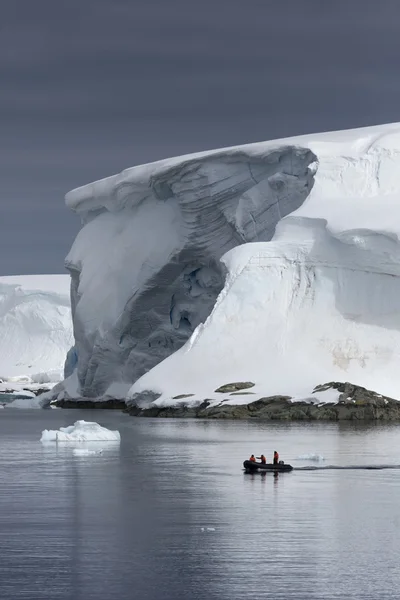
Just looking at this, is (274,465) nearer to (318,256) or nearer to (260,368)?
(260,368)

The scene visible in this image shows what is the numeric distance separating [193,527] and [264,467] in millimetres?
8112

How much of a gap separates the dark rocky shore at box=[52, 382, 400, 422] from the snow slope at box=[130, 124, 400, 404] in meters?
0.70

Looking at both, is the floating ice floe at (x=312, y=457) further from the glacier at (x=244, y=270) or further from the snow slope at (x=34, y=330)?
the snow slope at (x=34, y=330)

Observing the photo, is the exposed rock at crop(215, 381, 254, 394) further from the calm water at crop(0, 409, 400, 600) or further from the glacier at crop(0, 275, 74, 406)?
the glacier at crop(0, 275, 74, 406)

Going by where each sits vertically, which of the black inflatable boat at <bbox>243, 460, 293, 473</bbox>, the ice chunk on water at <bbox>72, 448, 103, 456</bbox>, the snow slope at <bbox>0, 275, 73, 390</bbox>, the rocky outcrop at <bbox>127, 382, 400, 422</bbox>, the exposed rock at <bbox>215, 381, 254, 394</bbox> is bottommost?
the black inflatable boat at <bbox>243, 460, 293, 473</bbox>

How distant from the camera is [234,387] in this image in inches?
2018

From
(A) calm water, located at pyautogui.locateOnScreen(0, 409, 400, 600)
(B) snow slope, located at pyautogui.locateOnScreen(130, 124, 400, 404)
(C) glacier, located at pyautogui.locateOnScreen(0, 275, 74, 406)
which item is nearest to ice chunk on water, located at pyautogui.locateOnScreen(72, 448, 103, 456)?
(A) calm water, located at pyautogui.locateOnScreen(0, 409, 400, 600)

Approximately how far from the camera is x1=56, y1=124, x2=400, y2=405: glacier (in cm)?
5334

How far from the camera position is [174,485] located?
2391 centimetres

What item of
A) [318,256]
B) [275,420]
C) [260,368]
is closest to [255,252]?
[318,256]

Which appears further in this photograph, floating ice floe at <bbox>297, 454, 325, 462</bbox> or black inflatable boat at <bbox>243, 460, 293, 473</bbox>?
floating ice floe at <bbox>297, 454, 325, 462</bbox>

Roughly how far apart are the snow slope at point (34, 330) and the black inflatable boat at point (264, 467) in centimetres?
9380

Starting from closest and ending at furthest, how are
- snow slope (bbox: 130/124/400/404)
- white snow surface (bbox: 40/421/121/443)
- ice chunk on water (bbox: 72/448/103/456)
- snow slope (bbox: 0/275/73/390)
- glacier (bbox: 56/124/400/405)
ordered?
ice chunk on water (bbox: 72/448/103/456) → white snow surface (bbox: 40/421/121/443) → snow slope (bbox: 130/124/400/404) → glacier (bbox: 56/124/400/405) → snow slope (bbox: 0/275/73/390)

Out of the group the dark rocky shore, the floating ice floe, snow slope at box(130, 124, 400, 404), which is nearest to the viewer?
the floating ice floe
